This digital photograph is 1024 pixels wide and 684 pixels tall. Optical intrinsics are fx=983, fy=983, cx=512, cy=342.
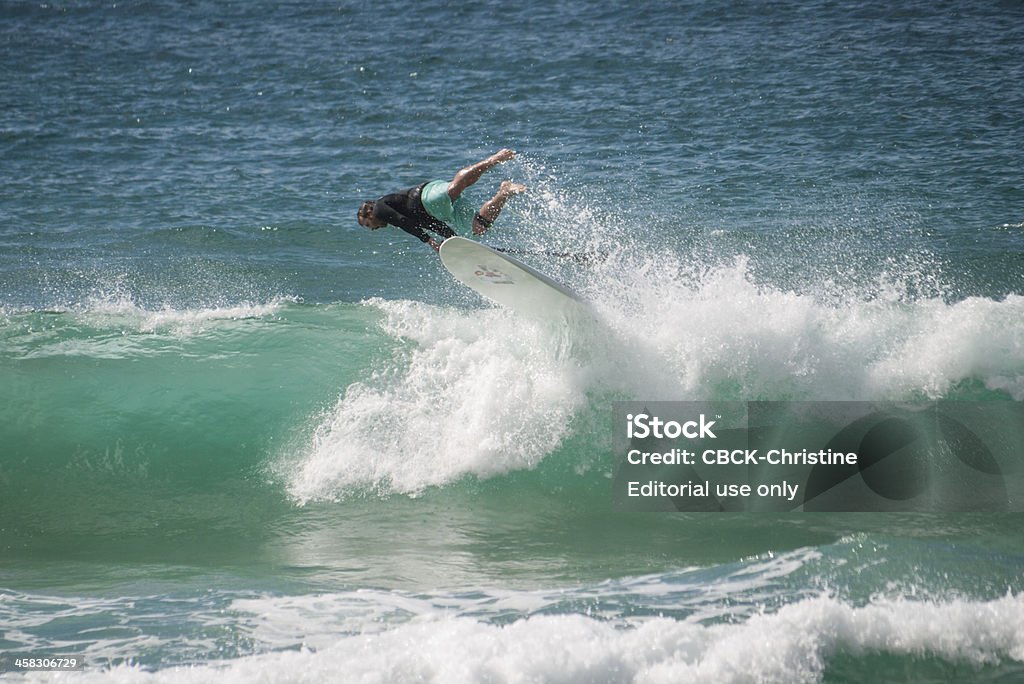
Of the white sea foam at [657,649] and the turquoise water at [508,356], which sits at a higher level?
the turquoise water at [508,356]

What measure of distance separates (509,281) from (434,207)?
0.86 metres

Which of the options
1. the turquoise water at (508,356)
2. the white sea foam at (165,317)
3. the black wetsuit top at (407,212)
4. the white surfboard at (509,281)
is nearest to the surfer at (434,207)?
the black wetsuit top at (407,212)

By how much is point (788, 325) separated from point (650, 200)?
6916 millimetres

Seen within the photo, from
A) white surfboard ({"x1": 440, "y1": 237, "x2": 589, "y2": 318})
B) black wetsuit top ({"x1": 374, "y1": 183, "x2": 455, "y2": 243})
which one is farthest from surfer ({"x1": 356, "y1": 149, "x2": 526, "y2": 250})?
white surfboard ({"x1": 440, "y1": 237, "x2": 589, "y2": 318})

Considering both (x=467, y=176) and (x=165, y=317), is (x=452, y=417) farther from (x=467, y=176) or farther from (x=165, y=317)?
(x=165, y=317)

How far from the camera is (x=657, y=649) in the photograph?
4.84 meters

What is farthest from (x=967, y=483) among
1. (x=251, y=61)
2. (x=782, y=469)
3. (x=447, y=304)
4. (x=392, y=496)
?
(x=251, y=61)

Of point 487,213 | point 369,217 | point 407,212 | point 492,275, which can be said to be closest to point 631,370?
point 492,275

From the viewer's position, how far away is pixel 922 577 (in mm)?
5496

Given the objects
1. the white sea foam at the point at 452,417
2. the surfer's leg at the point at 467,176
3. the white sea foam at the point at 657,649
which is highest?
the surfer's leg at the point at 467,176

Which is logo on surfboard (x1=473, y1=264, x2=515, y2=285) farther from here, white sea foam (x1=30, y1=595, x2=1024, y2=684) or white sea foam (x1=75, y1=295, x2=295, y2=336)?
white sea foam (x1=30, y1=595, x2=1024, y2=684)

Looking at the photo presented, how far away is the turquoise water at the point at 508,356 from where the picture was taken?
5285 mm

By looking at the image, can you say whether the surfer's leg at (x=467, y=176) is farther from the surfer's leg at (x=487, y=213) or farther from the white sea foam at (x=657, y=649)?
the white sea foam at (x=657, y=649)

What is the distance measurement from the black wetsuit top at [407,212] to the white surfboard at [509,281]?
0.34 metres
